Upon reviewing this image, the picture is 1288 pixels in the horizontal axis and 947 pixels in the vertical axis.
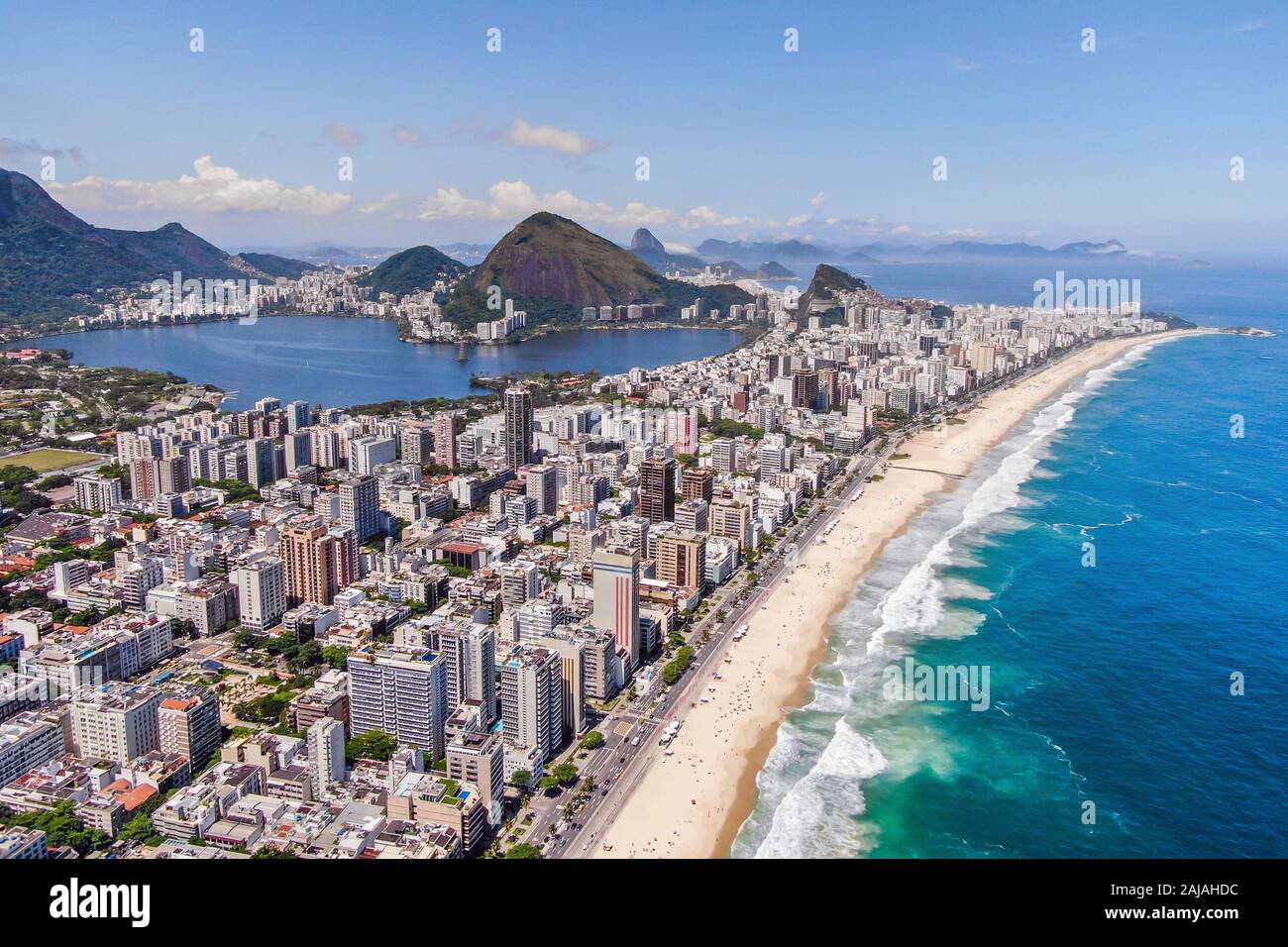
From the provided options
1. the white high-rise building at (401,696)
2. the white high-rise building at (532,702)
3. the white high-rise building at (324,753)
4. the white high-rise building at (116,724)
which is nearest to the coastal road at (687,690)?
the white high-rise building at (532,702)

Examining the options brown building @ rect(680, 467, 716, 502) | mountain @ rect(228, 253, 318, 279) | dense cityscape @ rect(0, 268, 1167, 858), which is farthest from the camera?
mountain @ rect(228, 253, 318, 279)

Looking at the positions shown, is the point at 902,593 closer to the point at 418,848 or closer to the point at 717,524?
the point at 717,524

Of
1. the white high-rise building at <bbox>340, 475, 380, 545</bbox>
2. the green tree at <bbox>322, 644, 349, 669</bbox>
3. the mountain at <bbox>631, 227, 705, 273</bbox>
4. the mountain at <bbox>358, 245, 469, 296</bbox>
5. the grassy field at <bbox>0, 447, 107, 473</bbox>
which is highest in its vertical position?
the mountain at <bbox>631, 227, 705, 273</bbox>

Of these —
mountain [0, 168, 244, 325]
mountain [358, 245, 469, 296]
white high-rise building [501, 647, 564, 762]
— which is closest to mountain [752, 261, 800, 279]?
mountain [358, 245, 469, 296]

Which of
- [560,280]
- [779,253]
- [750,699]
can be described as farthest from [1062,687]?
[779,253]

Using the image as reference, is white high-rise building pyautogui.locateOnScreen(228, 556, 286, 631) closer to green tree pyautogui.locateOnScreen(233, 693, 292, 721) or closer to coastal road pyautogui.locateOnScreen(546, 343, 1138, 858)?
green tree pyautogui.locateOnScreen(233, 693, 292, 721)
